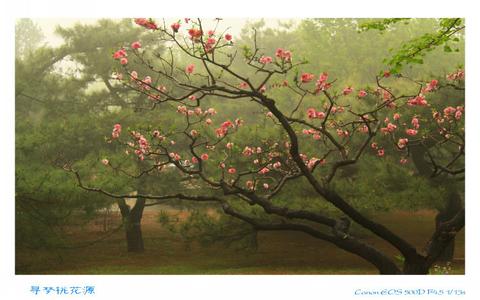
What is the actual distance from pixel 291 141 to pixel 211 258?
415 inches

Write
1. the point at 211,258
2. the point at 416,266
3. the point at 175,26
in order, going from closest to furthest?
the point at 175,26, the point at 416,266, the point at 211,258

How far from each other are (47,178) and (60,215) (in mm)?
943

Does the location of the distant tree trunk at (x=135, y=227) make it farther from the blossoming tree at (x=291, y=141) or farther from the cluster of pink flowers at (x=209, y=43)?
the cluster of pink flowers at (x=209, y=43)

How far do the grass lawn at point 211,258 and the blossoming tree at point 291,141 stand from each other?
1.39 metres

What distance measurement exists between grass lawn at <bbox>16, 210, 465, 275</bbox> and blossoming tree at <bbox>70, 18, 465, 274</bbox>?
1.39m

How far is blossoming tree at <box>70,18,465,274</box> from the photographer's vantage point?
6.43m

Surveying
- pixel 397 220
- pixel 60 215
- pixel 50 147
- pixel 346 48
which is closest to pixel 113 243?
pixel 50 147

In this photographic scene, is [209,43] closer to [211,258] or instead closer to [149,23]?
[149,23]

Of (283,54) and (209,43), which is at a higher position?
(209,43)

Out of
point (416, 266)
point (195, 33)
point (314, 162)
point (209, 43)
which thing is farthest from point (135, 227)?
point (195, 33)

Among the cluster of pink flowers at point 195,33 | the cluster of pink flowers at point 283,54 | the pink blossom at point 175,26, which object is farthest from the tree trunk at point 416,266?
the pink blossom at point 175,26

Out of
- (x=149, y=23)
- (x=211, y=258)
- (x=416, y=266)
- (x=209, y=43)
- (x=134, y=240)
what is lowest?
(x=211, y=258)

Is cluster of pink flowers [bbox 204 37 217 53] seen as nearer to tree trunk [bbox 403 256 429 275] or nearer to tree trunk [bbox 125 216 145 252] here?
tree trunk [bbox 403 256 429 275]

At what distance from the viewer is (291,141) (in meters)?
6.31
